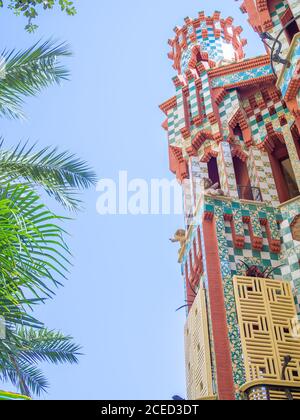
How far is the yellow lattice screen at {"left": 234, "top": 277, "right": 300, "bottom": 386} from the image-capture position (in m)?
9.66

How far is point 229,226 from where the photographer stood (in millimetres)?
11953

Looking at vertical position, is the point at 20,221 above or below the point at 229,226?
below

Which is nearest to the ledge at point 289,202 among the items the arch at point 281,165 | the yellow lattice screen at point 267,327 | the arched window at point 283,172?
the arched window at point 283,172

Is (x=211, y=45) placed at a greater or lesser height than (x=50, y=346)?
greater

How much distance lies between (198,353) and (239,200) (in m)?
3.00

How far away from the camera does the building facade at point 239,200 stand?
998cm

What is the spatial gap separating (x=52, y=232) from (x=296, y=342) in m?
5.84

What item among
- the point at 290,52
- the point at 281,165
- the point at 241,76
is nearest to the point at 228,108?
the point at 241,76

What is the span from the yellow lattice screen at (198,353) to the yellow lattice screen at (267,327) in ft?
2.10

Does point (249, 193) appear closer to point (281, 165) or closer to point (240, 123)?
point (281, 165)

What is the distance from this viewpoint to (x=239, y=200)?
40.5 feet

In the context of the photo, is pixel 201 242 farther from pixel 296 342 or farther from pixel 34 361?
pixel 34 361

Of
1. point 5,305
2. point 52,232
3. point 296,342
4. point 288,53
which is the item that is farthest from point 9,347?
point 288,53

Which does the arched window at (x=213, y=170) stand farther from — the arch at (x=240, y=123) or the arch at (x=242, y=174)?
the arch at (x=240, y=123)
